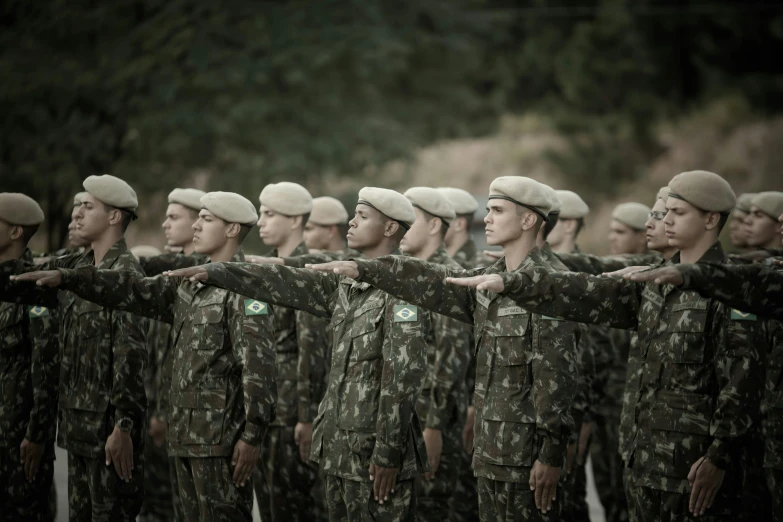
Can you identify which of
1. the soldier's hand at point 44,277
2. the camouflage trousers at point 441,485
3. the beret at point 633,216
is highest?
the beret at point 633,216

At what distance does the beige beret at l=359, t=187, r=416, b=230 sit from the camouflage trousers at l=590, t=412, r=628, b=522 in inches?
105

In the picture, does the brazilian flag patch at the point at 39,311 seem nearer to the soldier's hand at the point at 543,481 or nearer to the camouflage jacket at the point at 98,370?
the camouflage jacket at the point at 98,370

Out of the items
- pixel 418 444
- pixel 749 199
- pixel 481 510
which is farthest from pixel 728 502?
pixel 749 199

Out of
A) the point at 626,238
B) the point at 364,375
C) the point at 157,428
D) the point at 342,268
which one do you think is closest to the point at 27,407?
the point at 157,428

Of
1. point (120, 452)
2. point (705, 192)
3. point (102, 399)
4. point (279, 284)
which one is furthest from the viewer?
point (102, 399)

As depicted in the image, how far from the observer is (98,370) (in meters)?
5.45

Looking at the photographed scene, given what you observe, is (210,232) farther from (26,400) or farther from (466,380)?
(466,380)

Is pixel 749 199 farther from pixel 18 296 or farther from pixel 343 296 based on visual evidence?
pixel 18 296

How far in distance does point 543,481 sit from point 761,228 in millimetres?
2721

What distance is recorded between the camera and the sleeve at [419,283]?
4.42 meters

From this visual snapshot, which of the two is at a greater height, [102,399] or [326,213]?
[326,213]

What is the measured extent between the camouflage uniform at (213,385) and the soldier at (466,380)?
141 cm

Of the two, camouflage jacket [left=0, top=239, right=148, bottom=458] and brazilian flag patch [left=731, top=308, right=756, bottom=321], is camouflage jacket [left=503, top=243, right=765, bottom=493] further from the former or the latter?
camouflage jacket [left=0, top=239, right=148, bottom=458]

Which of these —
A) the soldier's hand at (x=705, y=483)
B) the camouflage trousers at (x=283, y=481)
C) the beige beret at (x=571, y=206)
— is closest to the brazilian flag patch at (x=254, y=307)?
the camouflage trousers at (x=283, y=481)
